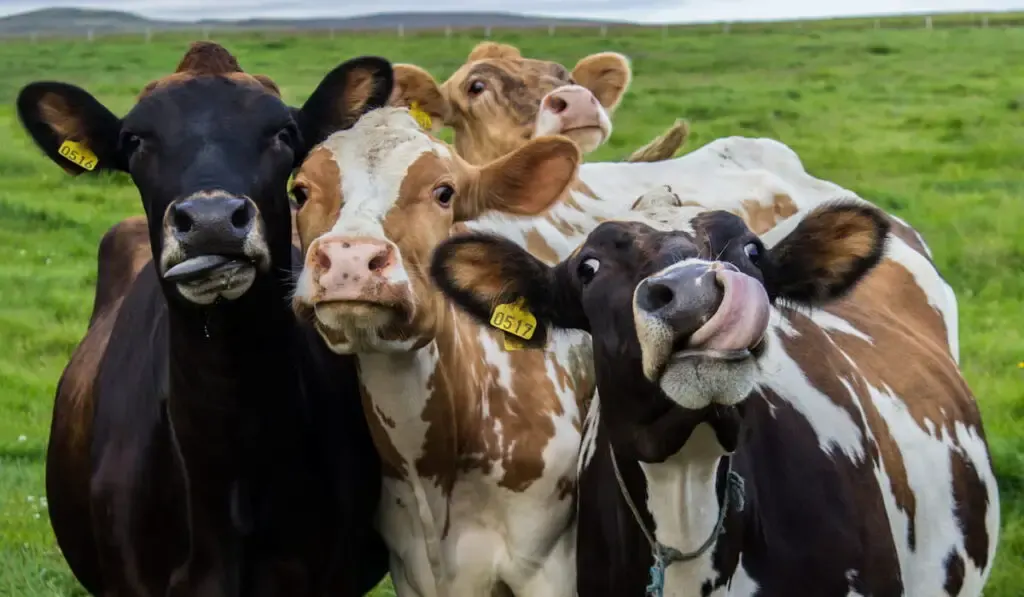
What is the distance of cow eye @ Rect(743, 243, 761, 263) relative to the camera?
375 centimetres

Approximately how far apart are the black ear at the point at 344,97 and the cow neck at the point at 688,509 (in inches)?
68.3

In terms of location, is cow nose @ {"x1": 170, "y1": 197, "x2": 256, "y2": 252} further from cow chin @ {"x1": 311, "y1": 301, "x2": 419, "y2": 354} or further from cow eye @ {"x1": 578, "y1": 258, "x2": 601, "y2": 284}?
cow eye @ {"x1": 578, "y1": 258, "x2": 601, "y2": 284}

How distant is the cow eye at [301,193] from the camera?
4.51 metres

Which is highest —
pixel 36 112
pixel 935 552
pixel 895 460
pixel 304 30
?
pixel 36 112

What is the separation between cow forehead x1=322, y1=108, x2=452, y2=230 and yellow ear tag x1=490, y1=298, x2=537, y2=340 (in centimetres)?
45

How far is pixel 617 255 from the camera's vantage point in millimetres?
3727

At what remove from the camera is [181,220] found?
3912 millimetres

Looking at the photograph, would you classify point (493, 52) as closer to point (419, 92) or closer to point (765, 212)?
point (419, 92)

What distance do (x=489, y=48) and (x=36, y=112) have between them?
3.74 m

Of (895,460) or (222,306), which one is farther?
(895,460)

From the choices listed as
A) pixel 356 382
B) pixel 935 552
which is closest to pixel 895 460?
pixel 935 552

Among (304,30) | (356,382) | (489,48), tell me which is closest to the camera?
(356,382)

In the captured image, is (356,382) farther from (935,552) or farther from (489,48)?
(489,48)

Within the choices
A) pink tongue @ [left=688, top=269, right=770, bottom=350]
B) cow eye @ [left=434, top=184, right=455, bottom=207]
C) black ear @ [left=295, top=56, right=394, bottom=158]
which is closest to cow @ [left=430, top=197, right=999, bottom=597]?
pink tongue @ [left=688, top=269, right=770, bottom=350]
